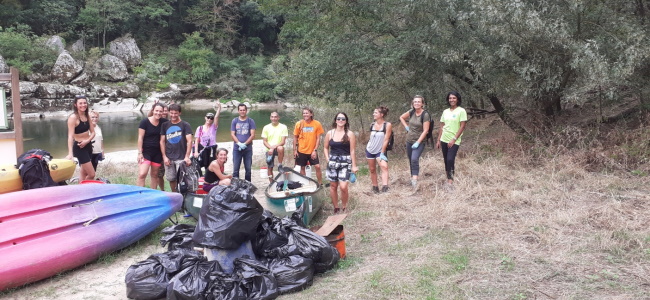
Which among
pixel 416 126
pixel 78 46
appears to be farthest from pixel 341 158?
pixel 78 46

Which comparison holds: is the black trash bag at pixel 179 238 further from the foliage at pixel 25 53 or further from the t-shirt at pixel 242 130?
the foliage at pixel 25 53

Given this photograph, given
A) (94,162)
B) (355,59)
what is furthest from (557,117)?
(94,162)

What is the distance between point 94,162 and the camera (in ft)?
24.6

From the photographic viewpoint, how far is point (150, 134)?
253 inches

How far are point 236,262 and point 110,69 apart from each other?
118 feet

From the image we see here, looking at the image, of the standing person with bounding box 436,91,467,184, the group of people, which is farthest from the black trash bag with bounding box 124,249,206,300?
the standing person with bounding box 436,91,467,184

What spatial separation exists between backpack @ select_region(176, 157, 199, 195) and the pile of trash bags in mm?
2115

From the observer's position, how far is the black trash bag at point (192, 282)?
3516mm

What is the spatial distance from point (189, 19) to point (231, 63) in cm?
677

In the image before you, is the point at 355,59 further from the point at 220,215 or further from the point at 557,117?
the point at 220,215

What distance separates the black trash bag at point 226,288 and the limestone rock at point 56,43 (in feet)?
119

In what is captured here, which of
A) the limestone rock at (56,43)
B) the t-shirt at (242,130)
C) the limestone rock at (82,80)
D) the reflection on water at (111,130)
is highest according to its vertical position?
the limestone rock at (56,43)

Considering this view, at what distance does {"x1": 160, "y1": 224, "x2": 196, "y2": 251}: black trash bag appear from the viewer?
14.4 feet

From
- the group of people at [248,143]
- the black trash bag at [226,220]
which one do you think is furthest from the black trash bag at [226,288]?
the group of people at [248,143]
